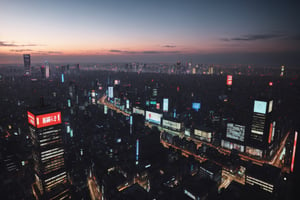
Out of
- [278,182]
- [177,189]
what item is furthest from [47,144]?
Result: [278,182]

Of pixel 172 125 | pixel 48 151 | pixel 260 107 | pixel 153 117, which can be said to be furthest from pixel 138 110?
pixel 48 151

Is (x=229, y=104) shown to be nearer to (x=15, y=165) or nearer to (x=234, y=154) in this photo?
(x=234, y=154)

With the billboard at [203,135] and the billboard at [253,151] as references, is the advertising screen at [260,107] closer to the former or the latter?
the billboard at [253,151]

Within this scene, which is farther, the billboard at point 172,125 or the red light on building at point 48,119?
the billboard at point 172,125

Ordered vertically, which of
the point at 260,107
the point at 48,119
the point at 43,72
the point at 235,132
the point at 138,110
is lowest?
the point at 138,110

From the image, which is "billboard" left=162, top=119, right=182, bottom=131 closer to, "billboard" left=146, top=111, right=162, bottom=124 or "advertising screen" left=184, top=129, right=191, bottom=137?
"advertising screen" left=184, top=129, right=191, bottom=137

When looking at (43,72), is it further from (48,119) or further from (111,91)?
(48,119)

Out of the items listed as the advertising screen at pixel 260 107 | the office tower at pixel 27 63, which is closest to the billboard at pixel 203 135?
the advertising screen at pixel 260 107
